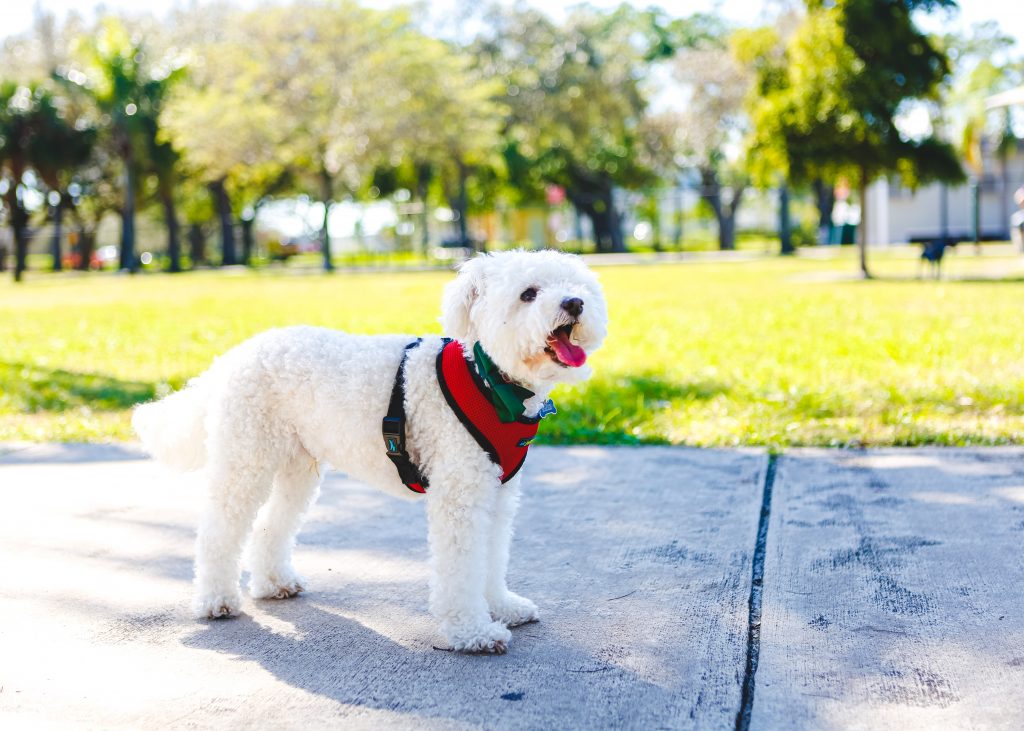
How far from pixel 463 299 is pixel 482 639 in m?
1.07

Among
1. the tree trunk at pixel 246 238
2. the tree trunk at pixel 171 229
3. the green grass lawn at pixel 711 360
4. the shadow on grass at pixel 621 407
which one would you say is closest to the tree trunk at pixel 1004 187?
the green grass lawn at pixel 711 360

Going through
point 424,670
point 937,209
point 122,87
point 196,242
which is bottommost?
point 424,670

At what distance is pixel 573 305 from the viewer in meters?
3.14

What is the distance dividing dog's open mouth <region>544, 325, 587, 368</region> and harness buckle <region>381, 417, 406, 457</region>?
0.58 meters

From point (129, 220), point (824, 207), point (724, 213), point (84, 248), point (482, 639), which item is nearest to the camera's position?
point (482, 639)

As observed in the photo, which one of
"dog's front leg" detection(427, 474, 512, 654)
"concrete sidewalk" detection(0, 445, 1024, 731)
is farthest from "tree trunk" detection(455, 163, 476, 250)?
"dog's front leg" detection(427, 474, 512, 654)

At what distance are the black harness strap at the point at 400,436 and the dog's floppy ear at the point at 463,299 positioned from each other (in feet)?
0.87

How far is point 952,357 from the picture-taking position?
8.41 m

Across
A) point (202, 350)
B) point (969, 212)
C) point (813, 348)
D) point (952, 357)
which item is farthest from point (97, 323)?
point (969, 212)

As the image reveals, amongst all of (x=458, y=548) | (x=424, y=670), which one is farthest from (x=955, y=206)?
(x=424, y=670)

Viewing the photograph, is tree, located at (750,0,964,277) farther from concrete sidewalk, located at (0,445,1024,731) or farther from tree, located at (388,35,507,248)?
tree, located at (388,35,507,248)

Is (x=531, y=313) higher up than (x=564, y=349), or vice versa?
(x=531, y=313)

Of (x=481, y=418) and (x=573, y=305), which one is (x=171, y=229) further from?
(x=573, y=305)

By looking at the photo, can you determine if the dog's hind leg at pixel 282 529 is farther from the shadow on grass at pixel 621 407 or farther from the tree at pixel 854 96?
the tree at pixel 854 96
